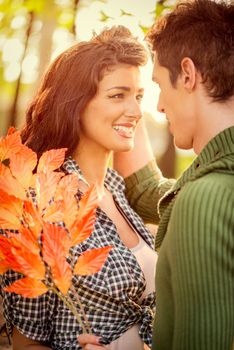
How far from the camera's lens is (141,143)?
12.0 ft

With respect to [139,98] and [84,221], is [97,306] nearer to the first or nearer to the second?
[84,221]

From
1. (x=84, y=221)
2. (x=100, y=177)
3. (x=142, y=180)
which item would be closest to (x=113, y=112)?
(x=100, y=177)

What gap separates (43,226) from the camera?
1.91m

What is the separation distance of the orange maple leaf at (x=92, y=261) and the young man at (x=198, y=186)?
0.21m

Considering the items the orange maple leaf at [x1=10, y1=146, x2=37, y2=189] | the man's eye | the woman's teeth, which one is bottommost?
the orange maple leaf at [x1=10, y1=146, x2=37, y2=189]

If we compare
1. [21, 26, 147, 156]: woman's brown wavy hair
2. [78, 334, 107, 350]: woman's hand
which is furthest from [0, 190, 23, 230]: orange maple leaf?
[21, 26, 147, 156]: woman's brown wavy hair

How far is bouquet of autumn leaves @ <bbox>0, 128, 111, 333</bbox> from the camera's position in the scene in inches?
73.2

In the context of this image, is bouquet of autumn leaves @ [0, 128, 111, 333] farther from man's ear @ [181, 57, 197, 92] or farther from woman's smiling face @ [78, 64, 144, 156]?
woman's smiling face @ [78, 64, 144, 156]

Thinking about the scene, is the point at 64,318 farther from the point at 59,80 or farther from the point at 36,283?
the point at 59,80

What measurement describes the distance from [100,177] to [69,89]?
1.58 feet

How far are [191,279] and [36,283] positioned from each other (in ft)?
1.47

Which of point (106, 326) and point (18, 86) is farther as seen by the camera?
point (18, 86)

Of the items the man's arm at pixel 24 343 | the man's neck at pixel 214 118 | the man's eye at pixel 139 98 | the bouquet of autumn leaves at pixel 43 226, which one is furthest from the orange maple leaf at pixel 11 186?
the man's eye at pixel 139 98

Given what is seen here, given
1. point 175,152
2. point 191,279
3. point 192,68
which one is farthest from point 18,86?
point 191,279
